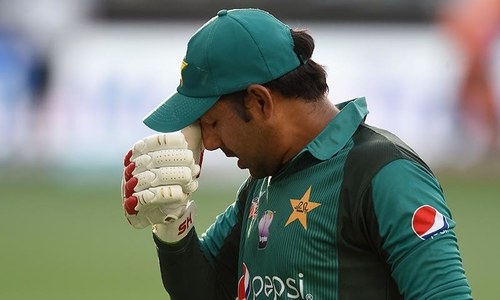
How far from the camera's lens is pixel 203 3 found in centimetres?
1555

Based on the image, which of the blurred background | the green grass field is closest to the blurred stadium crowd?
the blurred background

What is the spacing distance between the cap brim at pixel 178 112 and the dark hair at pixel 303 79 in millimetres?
208

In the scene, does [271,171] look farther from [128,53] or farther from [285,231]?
[128,53]

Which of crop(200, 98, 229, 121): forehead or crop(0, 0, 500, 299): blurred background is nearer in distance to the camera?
crop(200, 98, 229, 121): forehead

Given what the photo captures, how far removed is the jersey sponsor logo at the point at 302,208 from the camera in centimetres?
343

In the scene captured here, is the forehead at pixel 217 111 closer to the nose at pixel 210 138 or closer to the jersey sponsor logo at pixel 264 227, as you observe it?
the nose at pixel 210 138

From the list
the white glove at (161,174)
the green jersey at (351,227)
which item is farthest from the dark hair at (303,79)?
the white glove at (161,174)

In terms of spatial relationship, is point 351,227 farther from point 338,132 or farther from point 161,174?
point 161,174

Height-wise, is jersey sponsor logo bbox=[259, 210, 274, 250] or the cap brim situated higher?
the cap brim

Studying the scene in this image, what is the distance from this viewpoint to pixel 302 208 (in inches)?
136

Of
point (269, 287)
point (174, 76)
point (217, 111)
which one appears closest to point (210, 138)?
point (217, 111)

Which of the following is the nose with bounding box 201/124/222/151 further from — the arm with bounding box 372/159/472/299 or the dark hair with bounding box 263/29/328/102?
the arm with bounding box 372/159/472/299

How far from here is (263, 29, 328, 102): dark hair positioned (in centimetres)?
349

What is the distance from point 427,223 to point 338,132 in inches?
19.0
